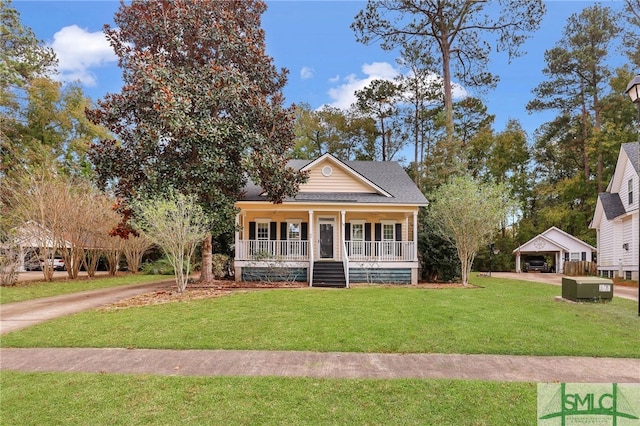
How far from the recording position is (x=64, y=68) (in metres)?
24.8

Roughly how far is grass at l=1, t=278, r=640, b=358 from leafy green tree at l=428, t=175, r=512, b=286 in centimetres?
517

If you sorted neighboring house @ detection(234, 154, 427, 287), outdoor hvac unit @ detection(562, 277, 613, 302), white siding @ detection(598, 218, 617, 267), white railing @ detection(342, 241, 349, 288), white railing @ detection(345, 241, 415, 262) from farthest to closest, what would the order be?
white siding @ detection(598, 218, 617, 267) → white railing @ detection(345, 241, 415, 262) → neighboring house @ detection(234, 154, 427, 287) → white railing @ detection(342, 241, 349, 288) → outdoor hvac unit @ detection(562, 277, 613, 302)

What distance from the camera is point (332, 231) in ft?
59.2

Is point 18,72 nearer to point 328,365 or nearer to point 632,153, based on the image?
point 328,365

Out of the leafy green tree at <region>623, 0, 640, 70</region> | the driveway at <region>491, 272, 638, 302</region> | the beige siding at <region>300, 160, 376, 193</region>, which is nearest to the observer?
the driveway at <region>491, 272, 638, 302</region>

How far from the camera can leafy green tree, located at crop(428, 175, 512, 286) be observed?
14.9 metres

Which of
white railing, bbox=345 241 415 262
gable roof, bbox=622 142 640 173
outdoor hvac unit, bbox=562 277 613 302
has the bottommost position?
outdoor hvac unit, bbox=562 277 613 302

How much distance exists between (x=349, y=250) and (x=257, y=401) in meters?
13.0

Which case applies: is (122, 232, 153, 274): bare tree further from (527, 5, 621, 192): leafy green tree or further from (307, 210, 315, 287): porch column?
(527, 5, 621, 192): leafy green tree

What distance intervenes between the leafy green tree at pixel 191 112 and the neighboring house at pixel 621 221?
636 inches

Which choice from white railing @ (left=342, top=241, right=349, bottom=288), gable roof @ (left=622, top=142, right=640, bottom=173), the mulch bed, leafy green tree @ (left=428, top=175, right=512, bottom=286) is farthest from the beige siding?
gable roof @ (left=622, top=142, right=640, bottom=173)

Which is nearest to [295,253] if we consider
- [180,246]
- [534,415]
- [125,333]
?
[180,246]

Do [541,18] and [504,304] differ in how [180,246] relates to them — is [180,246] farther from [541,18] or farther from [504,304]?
[541,18]

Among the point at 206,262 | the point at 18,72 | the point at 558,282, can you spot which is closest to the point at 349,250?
the point at 206,262
